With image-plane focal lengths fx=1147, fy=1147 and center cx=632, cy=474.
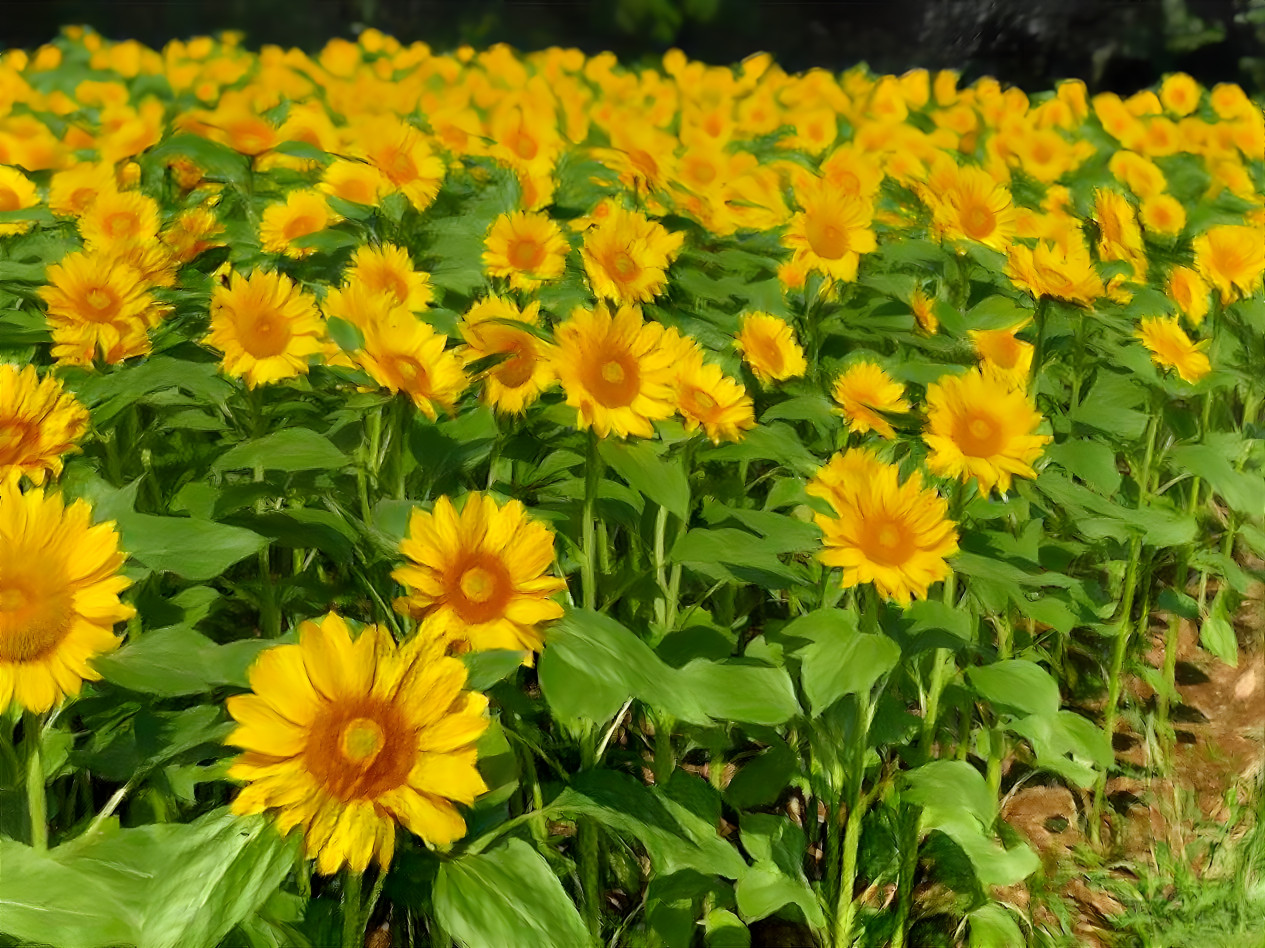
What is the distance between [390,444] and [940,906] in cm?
126

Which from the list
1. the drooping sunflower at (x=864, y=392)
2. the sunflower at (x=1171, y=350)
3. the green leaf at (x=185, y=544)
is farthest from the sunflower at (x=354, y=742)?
the sunflower at (x=1171, y=350)

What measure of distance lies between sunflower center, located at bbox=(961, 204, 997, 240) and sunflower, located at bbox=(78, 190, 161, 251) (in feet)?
5.16

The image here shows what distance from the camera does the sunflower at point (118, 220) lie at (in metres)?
2.04

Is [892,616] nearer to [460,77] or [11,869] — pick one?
[11,869]

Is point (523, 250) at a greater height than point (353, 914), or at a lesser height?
greater

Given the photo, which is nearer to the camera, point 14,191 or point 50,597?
point 50,597

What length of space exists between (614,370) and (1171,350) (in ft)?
4.05

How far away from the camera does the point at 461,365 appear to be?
1459mm

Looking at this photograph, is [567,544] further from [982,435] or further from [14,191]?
[14,191]

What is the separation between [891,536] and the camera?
1.40 metres

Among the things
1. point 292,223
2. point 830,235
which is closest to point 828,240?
point 830,235

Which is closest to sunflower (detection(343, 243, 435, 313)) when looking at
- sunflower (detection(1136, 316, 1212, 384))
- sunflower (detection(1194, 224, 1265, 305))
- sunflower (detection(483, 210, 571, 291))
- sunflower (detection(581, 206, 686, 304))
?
sunflower (detection(483, 210, 571, 291))

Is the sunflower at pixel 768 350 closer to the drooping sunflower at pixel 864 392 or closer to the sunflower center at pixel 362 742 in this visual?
the drooping sunflower at pixel 864 392

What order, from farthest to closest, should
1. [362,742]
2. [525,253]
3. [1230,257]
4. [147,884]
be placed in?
[1230,257] < [525,253] < [147,884] < [362,742]
